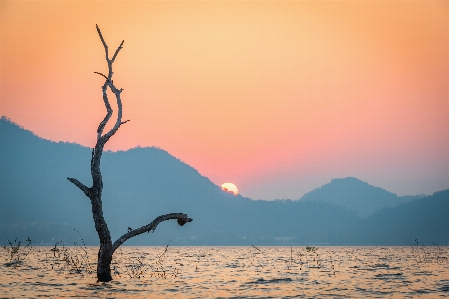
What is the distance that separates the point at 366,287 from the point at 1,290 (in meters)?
16.4

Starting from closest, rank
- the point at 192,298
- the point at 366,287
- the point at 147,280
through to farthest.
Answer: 1. the point at 192,298
2. the point at 366,287
3. the point at 147,280

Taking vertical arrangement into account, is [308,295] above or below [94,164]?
below

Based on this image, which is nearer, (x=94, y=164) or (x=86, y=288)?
(x=86, y=288)

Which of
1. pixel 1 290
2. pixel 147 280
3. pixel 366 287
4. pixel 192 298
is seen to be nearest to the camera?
pixel 192 298

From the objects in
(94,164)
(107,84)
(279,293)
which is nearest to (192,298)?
(279,293)

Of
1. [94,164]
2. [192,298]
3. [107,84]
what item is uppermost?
[107,84]

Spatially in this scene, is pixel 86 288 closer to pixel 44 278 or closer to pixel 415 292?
pixel 44 278

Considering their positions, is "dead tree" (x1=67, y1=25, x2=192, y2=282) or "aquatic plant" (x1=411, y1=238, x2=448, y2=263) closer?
"dead tree" (x1=67, y1=25, x2=192, y2=282)

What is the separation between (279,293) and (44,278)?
13.8 m

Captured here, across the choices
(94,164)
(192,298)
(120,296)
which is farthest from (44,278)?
(192,298)

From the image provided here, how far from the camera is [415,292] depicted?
25156 millimetres

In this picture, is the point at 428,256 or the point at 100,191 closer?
the point at 100,191

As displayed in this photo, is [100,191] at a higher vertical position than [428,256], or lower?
higher

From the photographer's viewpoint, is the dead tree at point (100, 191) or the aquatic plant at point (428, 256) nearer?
the dead tree at point (100, 191)
